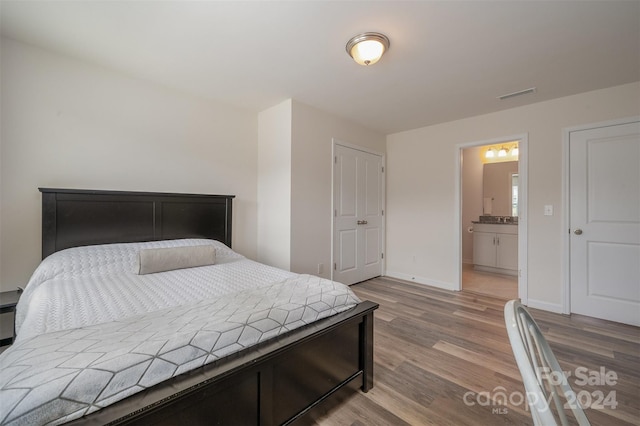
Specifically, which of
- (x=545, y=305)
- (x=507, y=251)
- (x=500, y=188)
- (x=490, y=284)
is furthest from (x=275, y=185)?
(x=500, y=188)

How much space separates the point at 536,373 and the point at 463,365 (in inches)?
59.1

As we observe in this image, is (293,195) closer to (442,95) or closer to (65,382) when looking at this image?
(442,95)

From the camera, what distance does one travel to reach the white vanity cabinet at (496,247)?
451cm

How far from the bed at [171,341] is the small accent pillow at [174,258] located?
18 mm

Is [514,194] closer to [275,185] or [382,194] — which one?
[382,194]

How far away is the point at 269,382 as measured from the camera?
3.84 feet

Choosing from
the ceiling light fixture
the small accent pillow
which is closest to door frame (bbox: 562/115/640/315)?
the ceiling light fixture

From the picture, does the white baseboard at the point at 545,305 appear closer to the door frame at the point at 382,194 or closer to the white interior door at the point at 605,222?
the white interior door at the point at 605,222

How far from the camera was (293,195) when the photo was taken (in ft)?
10.2

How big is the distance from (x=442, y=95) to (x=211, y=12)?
92.5 inches

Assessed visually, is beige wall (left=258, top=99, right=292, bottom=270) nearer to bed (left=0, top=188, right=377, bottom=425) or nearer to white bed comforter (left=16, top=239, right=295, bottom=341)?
white bed comforter (left=16, top=239, right=295, bottom=341)

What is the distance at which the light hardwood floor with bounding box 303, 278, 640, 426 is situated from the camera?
4.87ft

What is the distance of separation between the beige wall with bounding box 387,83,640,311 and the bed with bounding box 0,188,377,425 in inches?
102

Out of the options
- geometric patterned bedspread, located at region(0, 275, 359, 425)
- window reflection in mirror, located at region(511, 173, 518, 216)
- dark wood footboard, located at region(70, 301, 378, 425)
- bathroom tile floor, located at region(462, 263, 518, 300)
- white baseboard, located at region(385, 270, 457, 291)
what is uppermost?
window reflection in mirror, located at region(511, 173, 518, 216)
